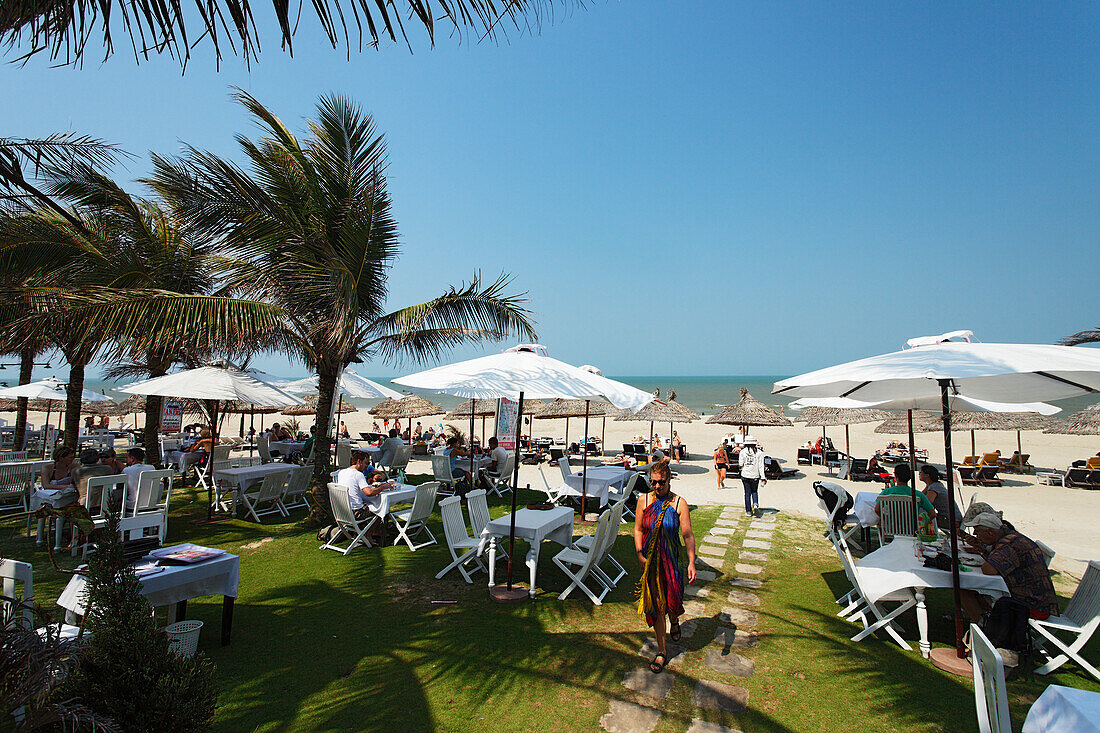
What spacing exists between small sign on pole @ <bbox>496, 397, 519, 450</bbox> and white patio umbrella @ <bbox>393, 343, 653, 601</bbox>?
1011cm

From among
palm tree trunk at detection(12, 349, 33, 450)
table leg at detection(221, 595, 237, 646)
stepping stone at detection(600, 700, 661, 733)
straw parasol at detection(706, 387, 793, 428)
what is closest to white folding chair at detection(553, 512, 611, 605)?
stepping stone at detection(600, 700, 661, 733)

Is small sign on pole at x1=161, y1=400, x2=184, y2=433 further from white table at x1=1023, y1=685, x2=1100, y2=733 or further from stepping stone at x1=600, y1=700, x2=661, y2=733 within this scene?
white table at x1=1023, y1=685, x2=1100, y2=733

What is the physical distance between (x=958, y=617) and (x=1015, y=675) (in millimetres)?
482

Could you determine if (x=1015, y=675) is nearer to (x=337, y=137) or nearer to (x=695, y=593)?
(x=695, y=593)

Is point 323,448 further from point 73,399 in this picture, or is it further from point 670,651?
point 73,399

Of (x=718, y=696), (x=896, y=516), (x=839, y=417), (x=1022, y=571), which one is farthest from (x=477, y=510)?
(x=839, y=417)

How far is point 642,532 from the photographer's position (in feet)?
14.6

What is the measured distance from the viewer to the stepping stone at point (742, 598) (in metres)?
5.61

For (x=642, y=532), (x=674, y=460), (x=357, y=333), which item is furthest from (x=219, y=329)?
(x=674, y=460)

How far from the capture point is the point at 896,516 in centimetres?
694

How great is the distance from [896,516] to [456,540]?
19.1ft

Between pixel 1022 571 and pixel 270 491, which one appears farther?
pixel 270 491

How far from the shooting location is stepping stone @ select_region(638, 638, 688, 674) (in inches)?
169

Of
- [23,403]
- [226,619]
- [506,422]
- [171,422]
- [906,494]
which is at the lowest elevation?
[226,619]
